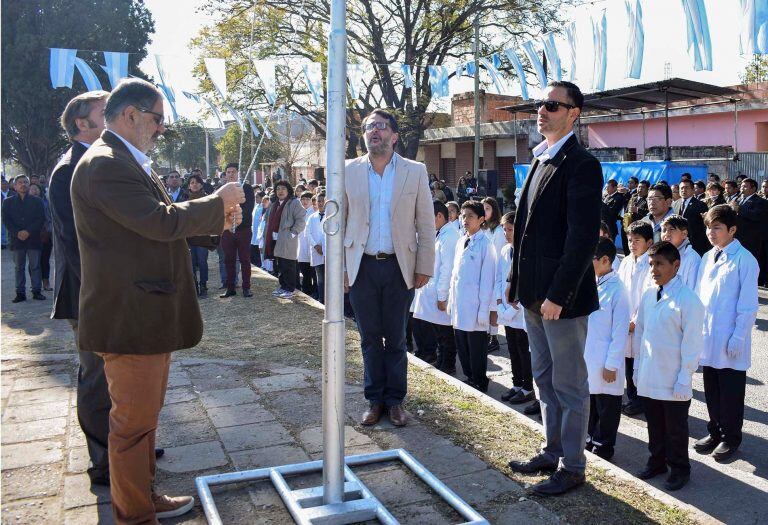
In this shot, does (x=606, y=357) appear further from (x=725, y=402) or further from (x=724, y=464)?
(x=724, y=464)

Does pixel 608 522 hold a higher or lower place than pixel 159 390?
lower

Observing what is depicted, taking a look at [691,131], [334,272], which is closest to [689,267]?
[334,272]

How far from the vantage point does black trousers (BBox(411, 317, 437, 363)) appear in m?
7.41

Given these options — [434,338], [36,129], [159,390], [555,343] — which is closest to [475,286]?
[434,338]

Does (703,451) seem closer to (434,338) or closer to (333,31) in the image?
(434,338)

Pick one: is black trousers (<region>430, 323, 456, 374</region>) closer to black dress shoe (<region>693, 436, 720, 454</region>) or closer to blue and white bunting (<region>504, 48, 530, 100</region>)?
black dress shoe (<region>693, 436, 720, 454</region>)

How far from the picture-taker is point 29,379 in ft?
18.6

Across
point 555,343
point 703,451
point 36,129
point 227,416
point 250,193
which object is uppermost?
point 36,129

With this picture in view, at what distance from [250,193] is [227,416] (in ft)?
22.5

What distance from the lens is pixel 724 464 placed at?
459 centimetres

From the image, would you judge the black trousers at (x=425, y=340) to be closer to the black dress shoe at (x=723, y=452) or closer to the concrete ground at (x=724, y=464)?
the concrete ground at (x=724, y=464)

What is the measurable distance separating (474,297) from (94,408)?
11.8ft

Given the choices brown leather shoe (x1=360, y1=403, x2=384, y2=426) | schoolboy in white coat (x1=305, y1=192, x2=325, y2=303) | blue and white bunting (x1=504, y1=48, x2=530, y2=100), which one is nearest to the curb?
brown leather shoe (x1=360, y1=403, x2=384, y2=426)

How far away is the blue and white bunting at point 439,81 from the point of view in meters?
15.3
